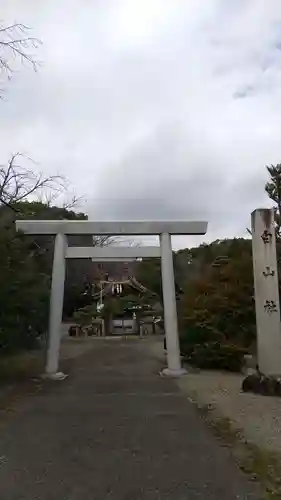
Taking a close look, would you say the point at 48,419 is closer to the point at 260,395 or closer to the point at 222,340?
the point at 260,395

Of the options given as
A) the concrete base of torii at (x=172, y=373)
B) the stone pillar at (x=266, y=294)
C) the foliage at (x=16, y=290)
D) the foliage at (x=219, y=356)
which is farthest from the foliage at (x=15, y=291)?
the stone pillar at (x=266, y=294)

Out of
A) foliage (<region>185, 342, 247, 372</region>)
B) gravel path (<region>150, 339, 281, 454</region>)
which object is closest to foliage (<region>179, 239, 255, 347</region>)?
foliage (<region>185, 342, 247, 372</region>)

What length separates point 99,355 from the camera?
73.5 ft

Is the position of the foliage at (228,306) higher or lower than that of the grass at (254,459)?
higher

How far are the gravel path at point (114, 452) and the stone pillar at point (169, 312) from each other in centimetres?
409

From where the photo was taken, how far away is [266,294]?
12.9 metres

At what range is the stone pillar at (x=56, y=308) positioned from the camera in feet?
49.4

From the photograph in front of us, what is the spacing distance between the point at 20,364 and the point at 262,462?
1299cm

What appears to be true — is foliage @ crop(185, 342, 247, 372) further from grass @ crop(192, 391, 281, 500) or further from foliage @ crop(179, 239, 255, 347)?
grass @ crop(192, 391, 281, 500)

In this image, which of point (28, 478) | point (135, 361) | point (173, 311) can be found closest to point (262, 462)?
point (28, 478)

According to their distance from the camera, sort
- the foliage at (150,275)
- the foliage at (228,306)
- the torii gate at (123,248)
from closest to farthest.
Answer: the torii gate at (123,248)
the foliage at (228,306)
the foliage at (150,275)

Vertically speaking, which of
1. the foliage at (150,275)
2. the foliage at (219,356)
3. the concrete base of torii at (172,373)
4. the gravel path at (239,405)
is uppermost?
the foliage at (150,275)

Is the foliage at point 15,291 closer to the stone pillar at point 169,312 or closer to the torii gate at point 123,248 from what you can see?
the torii gate at point 123,248


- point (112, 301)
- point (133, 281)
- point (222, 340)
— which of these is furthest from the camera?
point (133, 281)
